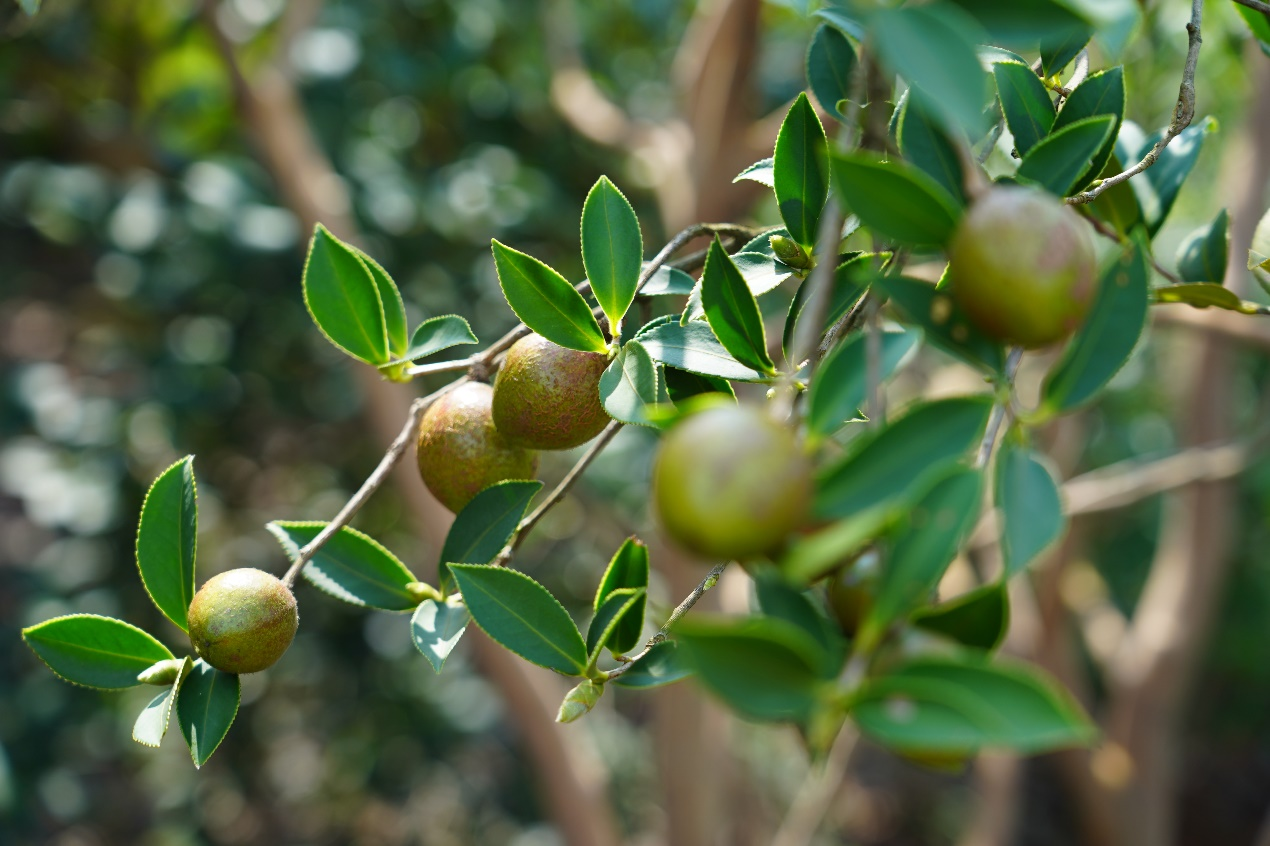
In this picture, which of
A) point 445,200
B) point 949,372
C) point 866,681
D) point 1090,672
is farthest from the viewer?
point 1090,672

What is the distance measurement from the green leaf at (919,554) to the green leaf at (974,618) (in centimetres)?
4

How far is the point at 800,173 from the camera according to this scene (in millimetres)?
454

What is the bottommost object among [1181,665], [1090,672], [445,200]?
[1090,672]

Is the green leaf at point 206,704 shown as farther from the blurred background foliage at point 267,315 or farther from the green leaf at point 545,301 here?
the blurred background foliage at point 267,315

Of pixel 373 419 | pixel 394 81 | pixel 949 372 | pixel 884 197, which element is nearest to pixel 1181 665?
pixel 949 372

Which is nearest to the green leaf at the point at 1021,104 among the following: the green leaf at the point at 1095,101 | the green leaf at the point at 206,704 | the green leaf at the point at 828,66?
the green leaf at the point at 1095,101

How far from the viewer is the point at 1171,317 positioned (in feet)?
3.89

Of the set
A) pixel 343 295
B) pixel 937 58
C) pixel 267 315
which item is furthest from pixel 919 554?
pixel 267 315

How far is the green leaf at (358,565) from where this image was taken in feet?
1.61

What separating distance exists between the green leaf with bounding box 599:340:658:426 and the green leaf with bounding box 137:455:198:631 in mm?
211

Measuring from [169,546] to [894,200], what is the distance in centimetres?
37

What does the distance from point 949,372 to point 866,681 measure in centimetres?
199

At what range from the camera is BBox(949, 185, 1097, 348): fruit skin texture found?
0.99 feet

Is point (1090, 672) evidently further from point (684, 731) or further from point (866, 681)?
point (866, 681)
